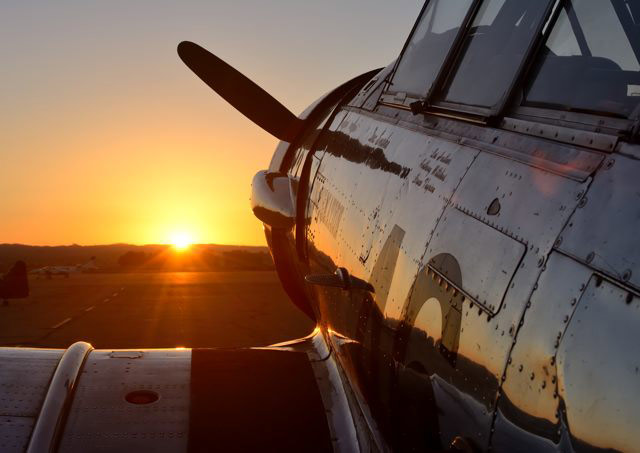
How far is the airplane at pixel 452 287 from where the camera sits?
1958 millimetres

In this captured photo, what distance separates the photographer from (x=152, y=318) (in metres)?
16.2

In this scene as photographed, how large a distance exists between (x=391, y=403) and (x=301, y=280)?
332 centimetres

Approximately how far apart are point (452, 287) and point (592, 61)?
918 mm

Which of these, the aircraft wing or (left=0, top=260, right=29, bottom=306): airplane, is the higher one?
the aircraft wing

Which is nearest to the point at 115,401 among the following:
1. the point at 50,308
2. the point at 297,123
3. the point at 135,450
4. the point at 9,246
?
the point at 135,450

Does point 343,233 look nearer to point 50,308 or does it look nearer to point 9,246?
point 50,308

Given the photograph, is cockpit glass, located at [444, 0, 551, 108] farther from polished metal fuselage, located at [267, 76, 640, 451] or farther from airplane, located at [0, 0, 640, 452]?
polished metal fuselage, located at [267, 76, 640, 451]

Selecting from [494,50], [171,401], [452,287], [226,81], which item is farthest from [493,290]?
[226,81]

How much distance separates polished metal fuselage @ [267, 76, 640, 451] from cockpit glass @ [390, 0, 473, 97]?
0.92 ft

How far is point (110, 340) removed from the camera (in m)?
12.8

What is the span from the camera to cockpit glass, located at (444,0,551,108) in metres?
3.06

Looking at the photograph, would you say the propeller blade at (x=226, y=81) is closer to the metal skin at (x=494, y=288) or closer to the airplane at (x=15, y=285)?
the metal skin at (x=494, y=288)

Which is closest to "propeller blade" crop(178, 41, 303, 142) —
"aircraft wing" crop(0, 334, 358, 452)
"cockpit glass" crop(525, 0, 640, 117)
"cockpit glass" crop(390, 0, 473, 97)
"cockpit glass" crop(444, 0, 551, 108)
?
"cockpit glass" crop(390, 0, 473, 97)

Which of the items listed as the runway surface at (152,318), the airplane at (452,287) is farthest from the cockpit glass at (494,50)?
the runway surface at (152,318)
